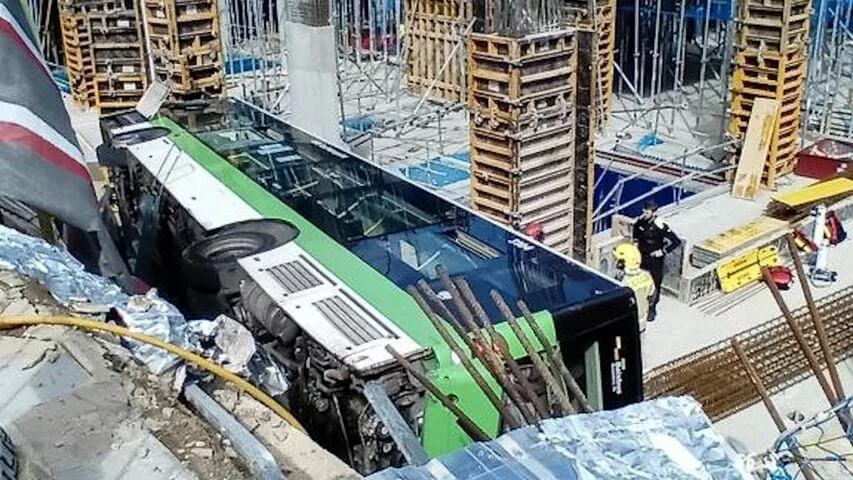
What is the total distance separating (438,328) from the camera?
5.54 metres

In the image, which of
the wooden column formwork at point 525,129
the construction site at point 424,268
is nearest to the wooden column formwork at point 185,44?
→ the construction site at point 424,268

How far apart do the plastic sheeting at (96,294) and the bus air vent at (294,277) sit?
1310mm

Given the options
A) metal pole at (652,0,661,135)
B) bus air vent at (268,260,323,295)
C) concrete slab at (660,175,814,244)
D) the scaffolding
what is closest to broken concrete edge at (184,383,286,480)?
bus air vent at (268,260,323,295)

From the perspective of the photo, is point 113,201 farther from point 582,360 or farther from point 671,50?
point 671,50

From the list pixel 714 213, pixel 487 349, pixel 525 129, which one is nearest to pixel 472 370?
pixel 487 349

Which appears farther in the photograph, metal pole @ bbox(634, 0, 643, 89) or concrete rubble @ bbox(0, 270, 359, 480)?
metal pole @ bbox(634, 0, 643, 89)

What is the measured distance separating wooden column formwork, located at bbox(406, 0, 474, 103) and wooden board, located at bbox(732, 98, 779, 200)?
20.4ft

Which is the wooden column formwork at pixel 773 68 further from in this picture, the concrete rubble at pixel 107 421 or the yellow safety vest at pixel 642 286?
the concrete rubble at pixel 107 421

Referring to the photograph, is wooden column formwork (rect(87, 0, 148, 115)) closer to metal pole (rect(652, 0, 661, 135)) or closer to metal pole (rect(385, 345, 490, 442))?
metal pole (rect(652, 0, 661, 135))

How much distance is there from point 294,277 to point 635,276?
5111mm

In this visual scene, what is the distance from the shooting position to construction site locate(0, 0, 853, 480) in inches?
160

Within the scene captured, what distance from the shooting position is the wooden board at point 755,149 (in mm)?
14781

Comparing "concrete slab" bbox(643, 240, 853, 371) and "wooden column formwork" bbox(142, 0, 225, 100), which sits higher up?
"wooden column formwork" bbox(142, 0, 225, 100)

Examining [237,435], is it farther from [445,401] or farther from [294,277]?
[294,277]
